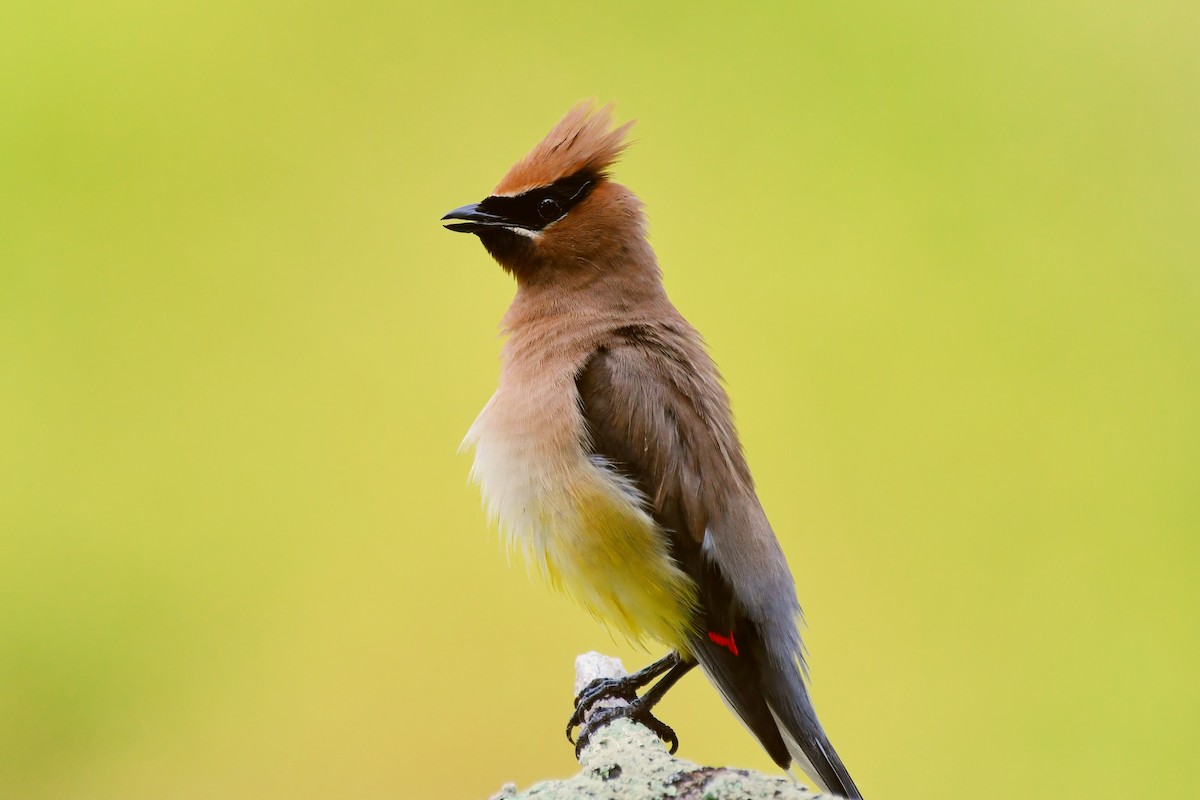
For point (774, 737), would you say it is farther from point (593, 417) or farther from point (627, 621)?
point (593, 417)

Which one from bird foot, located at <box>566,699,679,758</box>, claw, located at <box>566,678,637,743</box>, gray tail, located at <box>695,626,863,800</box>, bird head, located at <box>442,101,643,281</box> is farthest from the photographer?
bird head, located at <box>442,101,643,281</box>

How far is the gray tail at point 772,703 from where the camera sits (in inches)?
135

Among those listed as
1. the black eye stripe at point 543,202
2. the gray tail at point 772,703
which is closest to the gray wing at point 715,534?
the gray tail at point 772,703

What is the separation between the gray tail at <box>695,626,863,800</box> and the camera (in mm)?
3420

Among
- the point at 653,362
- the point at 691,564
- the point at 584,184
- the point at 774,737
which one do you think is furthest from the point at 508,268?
the point at 774,737

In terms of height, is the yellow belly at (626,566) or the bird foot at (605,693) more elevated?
the yellow belly at (626,566)

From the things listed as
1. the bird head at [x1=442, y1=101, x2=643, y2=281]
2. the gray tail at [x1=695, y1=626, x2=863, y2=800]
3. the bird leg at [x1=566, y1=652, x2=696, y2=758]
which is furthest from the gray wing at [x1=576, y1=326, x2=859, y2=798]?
the bird head at [x1=442, y1=101, x2=643, y2=281]

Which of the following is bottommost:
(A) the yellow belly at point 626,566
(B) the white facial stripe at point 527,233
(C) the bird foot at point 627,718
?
(C) the bird foot at point 627,718

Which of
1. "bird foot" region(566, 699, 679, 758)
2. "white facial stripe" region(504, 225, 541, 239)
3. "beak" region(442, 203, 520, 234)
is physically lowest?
"bird foot" region(566, 699, 679, 758)

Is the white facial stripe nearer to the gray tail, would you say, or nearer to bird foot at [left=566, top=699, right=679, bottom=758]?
the gray tail

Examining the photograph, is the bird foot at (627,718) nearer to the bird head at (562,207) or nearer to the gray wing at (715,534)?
the gray wing at (715,534)

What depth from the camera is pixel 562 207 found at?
13.0ft

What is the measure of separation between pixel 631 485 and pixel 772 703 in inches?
29.5

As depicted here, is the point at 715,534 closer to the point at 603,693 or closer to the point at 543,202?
the point at 603,693
